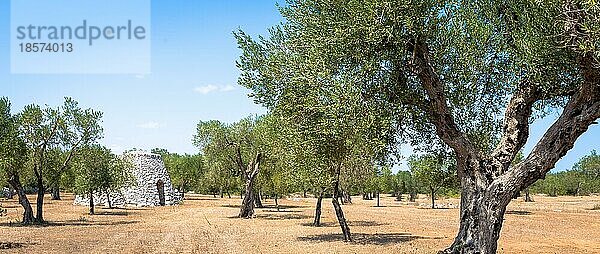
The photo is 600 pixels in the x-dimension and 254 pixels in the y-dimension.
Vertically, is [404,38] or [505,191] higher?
[404,38]

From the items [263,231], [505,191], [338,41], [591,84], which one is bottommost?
[263,231]

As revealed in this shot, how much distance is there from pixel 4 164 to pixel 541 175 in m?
29.8

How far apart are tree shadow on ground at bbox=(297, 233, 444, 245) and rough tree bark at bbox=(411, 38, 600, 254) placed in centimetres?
1064

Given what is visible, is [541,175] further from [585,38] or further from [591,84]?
[585,38]

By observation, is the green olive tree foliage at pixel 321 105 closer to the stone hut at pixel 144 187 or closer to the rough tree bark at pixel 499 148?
the rough tree bark at pixel 499 148

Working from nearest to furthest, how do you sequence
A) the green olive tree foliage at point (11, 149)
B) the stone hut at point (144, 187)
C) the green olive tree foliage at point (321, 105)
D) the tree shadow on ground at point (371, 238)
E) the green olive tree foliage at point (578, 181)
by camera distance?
the green olive tree foliage at point (321, 105)
the tree shadow on ground at point (371, 238)
the green olive tree foliage at point (11, 149)
the stone hut at point (144, 187)
the green olive tree foliage at point (578, 181)

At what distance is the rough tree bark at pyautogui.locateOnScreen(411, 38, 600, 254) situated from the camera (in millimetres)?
13211

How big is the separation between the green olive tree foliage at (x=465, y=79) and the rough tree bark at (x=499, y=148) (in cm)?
3

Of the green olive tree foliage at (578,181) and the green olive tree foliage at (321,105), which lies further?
the green olive tree foliage at (578,181)

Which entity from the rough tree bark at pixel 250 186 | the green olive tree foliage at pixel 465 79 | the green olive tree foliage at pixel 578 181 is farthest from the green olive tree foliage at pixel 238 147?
the green olive tree foliage at pixel 578 181

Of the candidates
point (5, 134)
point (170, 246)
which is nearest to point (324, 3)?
point (170, 246)

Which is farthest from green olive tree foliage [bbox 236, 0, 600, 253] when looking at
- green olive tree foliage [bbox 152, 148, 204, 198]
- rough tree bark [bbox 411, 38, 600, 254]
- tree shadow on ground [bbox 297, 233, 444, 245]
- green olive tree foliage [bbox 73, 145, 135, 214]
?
green olive tree foliage [bbox 152, 148, 204, 198]

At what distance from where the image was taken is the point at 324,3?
15.6 m

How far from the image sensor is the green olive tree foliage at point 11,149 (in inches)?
1160
